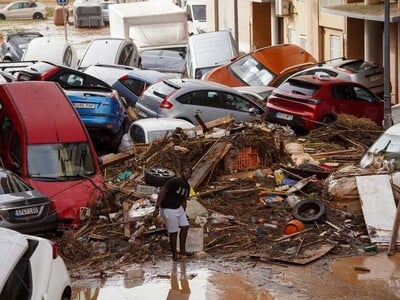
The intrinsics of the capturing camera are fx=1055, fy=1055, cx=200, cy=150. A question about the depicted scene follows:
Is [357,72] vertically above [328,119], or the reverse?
[357,72]

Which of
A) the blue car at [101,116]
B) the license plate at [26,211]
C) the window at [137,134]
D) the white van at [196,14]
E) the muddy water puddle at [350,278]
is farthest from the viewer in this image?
the white van at [196,14]

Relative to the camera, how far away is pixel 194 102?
2436 cm

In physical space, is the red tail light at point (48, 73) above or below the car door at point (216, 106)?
above

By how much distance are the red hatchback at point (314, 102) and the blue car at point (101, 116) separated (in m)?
3.82

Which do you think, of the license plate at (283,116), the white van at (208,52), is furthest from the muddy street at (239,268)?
the white van at (208,52)

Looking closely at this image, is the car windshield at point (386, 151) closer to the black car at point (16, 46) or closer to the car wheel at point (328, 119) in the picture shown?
the car wheel at point (328, 119)

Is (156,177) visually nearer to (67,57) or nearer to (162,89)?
(162,89)

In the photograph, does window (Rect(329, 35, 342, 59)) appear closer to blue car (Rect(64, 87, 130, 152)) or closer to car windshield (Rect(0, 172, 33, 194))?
blue car (Rect(64, 87, 130, 152))

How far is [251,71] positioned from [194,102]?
6.44 meters

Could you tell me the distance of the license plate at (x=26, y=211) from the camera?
15.2 metres

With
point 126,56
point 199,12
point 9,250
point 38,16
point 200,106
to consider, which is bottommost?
point 38,16

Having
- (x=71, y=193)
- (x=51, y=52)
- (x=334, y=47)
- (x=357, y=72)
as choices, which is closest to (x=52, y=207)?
(x=71, y=193)

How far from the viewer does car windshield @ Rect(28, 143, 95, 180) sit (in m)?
17.8

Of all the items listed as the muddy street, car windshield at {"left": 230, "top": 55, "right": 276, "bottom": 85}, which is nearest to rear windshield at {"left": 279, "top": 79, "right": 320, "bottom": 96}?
car windshield at {"left": 230, "top": 55, "right": 276, "bottom": 85}
